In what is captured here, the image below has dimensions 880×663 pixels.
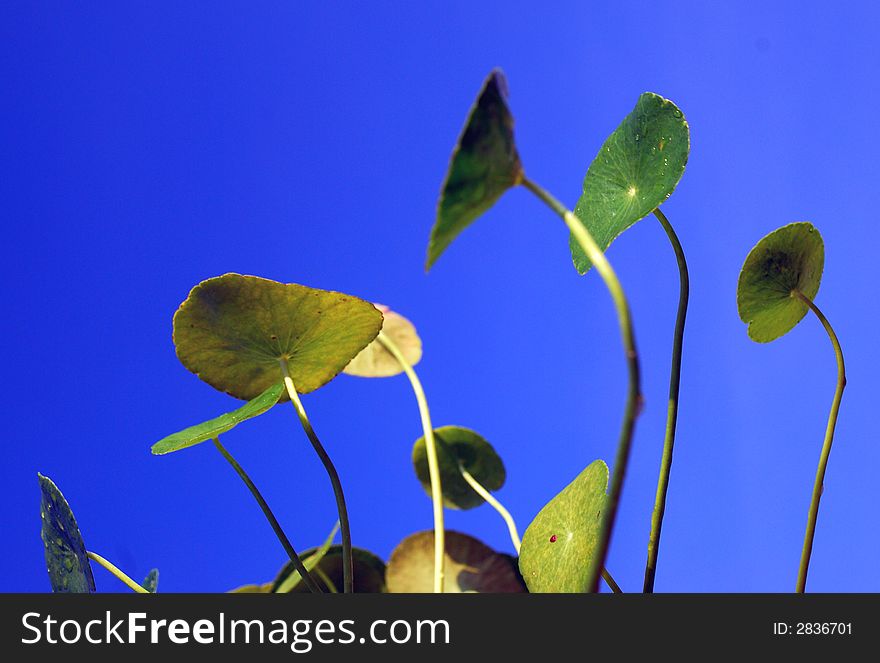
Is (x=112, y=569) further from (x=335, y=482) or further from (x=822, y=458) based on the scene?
(x=822, y=458)

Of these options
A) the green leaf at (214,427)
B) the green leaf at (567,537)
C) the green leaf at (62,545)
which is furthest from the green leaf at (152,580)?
the green leaf at (567,537)

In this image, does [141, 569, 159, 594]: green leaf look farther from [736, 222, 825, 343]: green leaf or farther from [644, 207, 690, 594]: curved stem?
[736, 222, 825, 343]: green leaf

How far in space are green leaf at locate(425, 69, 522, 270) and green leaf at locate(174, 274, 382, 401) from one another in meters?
0.19

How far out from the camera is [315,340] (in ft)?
1.42

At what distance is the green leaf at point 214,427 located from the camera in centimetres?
36

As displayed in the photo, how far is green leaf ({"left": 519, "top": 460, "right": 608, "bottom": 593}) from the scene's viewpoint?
0.34m

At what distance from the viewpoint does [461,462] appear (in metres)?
0.67

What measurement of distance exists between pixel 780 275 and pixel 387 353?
1.12ft

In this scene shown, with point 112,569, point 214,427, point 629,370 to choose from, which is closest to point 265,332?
point 214,427

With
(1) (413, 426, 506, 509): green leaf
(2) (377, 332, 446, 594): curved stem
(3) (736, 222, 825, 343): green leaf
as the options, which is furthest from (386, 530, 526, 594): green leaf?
(3) (736, 222, 825, 343): green leaf

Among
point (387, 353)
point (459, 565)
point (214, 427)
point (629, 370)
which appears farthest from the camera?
point (387, 353)
